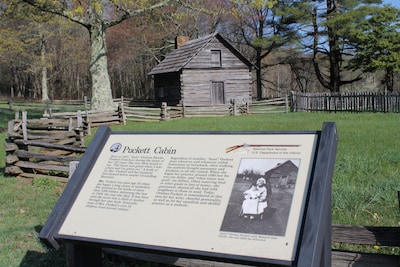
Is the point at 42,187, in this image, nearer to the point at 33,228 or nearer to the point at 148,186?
the point at 33,228

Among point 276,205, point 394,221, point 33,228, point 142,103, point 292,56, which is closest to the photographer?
point 276,205

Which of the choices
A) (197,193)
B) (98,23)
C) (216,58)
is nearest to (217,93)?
(216,58)

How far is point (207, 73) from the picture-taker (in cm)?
3331

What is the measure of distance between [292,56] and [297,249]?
157ft

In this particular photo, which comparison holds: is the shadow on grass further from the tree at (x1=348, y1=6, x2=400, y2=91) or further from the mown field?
the tree at (x1=348, y1=6, x2=400, y2=91)

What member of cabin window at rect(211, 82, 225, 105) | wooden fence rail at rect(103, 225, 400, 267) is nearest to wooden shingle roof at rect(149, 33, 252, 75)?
cabin window at rect(211, 82, 225, 105)

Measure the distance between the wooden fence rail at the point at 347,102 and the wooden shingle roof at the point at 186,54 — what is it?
6.01 m

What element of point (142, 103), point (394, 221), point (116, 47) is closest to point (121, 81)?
point (116, 47)

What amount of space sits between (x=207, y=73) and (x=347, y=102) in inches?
405

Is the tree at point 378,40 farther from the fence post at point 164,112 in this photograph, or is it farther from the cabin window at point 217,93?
the fence post at point 164,112

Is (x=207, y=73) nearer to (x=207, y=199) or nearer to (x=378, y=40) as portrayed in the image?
(x=378, y=40)

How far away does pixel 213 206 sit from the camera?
9.28ft

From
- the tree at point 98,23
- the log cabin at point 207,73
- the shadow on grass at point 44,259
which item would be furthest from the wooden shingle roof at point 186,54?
the shadow on grass at point 44,259

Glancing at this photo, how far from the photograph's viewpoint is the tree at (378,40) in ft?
113
